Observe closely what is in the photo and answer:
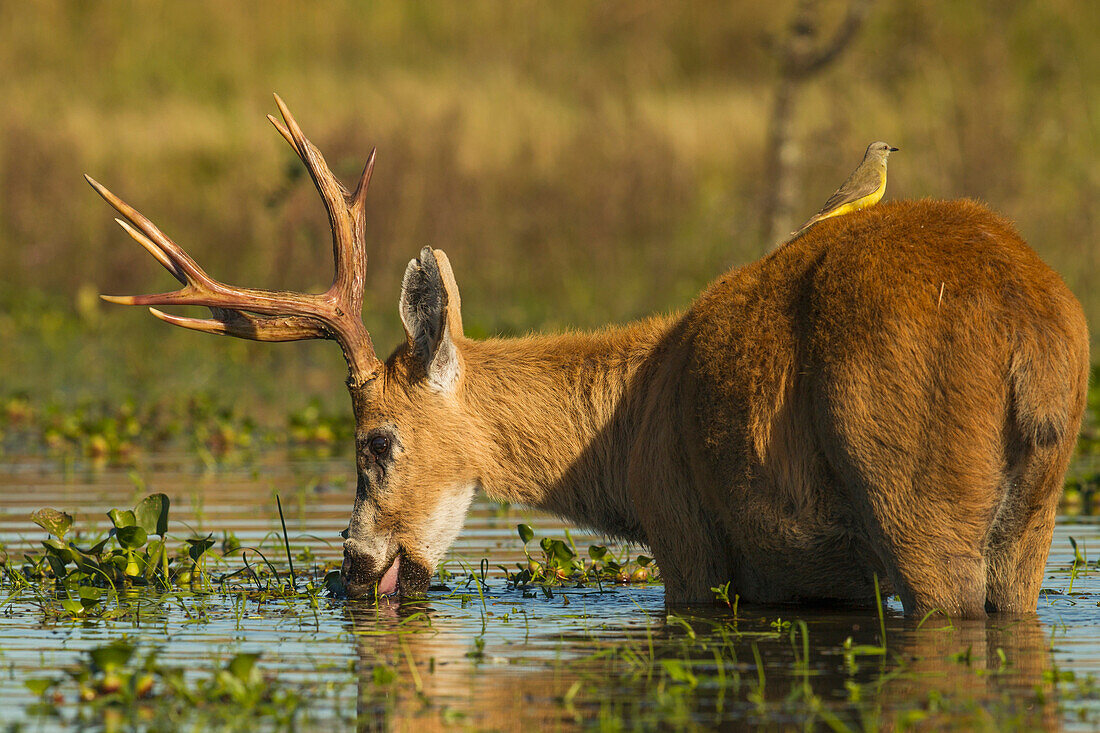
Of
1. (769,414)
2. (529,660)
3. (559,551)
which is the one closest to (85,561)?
(559,551)

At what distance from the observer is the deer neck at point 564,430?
700 centimetres

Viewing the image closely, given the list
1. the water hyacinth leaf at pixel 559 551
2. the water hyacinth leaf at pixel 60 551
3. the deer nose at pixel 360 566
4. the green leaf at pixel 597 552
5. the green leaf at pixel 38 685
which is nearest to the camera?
the green leaf at pixel 38 685

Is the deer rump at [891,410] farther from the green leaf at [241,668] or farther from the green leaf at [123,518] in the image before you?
the green leaf at [123,518]

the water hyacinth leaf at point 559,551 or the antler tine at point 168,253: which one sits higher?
the antler tine at point 168,253

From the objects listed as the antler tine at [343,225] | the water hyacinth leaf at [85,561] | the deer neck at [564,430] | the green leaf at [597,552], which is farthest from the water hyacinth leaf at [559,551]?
the water hyacinth leaf at [85,561]

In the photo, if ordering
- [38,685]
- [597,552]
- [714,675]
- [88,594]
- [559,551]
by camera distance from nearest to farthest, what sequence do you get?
[38,685]
[714,675]
[88,594]
[559,551]
[597,552]

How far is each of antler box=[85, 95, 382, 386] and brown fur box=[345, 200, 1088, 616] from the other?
9.5 inches

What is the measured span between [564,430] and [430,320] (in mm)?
776

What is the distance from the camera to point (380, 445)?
703 centimetres

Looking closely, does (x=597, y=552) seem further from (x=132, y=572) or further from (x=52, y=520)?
(x=52, y=520)

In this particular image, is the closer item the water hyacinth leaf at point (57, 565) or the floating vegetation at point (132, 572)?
the floating vegetation at point (132, 572)

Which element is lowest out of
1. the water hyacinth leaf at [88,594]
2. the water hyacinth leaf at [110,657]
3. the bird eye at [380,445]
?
the water hyacinth leaf at [110,657]

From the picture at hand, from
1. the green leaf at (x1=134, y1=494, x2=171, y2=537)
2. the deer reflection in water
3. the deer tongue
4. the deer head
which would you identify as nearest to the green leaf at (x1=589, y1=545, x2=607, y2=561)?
the deer head

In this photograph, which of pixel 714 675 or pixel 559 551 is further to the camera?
pixel 559 551
